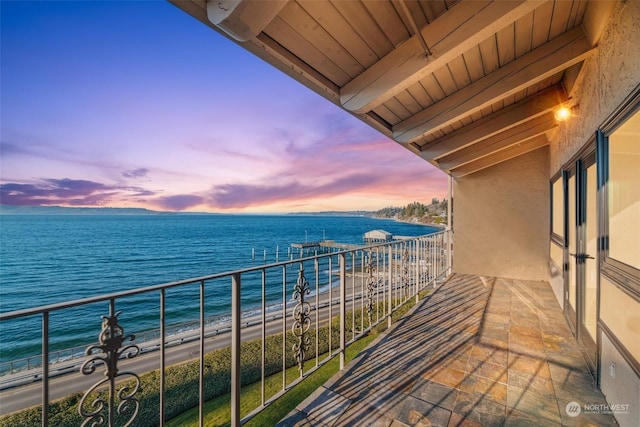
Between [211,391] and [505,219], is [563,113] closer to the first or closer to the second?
[505,219]

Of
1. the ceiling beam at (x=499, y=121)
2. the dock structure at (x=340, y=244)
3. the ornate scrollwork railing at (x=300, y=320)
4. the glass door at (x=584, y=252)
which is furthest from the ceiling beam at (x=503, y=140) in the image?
the dock structure at (x=340, y=244)

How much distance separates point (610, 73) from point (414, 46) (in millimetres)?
1324

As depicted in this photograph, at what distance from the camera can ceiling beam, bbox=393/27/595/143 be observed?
7.09 feet

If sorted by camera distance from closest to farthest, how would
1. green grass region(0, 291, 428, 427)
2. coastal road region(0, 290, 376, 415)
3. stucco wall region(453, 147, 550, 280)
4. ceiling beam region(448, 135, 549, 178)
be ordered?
ceiling beam region(448, 135, 549, 178) < stucco wall region(453, 147, 550, 280) < green grass region(0, 291, 428, 427) < coastal road region(0, 290, 376, 415)

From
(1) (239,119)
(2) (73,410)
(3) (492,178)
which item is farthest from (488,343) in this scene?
(1) (239,119)

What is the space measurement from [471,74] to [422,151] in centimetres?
162

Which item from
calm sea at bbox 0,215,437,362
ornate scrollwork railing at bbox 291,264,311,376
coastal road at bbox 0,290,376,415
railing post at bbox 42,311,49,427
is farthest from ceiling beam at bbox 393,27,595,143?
calm sea at bbox 0,215,437,362

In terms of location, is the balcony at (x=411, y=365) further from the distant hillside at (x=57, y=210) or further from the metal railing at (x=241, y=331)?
the distant hillside at (x=57, y=210)

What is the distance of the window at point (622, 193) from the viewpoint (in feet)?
5.09

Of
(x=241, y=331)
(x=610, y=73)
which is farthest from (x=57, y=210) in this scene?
(x=610, y=73)

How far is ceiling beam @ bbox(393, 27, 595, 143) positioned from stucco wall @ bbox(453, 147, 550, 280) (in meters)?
3.36

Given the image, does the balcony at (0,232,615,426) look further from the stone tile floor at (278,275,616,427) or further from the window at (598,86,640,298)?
the window at (598,86,640,298)

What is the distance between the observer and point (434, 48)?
5.82ft

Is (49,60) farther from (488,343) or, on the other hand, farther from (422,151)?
(488,343)
